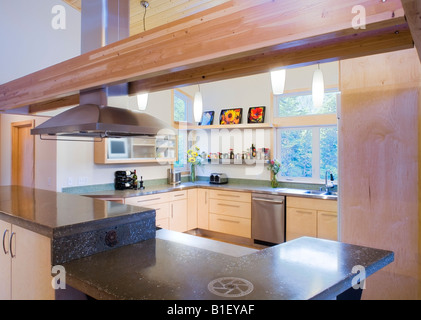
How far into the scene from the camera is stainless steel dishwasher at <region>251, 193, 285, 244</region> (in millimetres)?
4125

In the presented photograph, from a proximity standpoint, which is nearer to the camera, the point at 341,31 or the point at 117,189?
the point at 341,31

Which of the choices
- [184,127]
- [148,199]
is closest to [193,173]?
[184,127]

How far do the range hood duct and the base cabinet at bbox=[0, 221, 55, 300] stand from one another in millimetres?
668

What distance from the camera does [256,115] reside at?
496 centimetres

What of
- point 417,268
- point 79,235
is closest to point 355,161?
point 417,268

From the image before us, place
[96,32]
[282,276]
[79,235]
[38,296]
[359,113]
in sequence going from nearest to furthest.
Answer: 1. [282,276]
2. [79,235]
3. [38,296]
4. [359,113]
5. [96,32]

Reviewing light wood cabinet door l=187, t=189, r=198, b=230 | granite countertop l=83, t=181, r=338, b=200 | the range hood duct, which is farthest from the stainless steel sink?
the range hood duct

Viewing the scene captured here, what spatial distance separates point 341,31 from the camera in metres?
0.99

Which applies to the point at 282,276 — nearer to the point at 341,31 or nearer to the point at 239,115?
the point at 341,31

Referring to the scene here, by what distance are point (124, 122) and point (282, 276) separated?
1.28 meters

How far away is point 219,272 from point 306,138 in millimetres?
3873

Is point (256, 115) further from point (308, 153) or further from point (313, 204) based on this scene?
point (313, 204)

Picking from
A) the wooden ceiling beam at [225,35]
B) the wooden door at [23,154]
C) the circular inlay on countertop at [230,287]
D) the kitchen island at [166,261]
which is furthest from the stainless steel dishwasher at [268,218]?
the wooden door at [23,154]

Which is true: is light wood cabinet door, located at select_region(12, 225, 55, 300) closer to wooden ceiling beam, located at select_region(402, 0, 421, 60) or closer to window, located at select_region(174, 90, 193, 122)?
wooden ceiling beam, located at select_region(402, 0, 421, 60)
